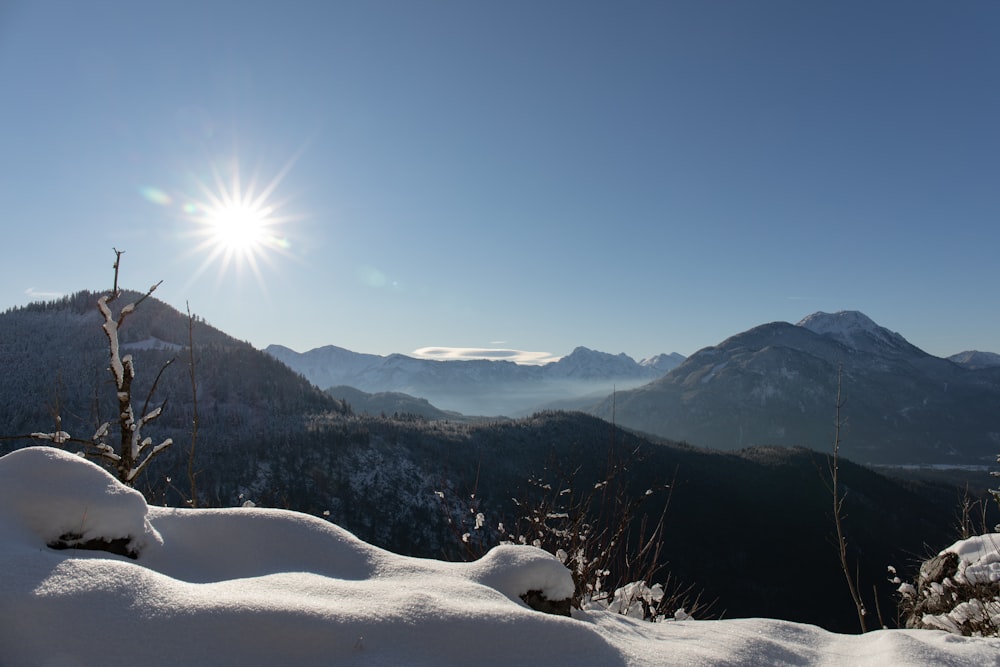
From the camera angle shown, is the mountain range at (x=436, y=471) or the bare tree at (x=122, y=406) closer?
the bare tree at (x=122, y=406)

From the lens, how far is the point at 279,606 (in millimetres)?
2824

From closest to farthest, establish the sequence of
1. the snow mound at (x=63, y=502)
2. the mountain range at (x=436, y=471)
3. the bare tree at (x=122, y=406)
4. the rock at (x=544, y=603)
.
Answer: the snow mound at (x=63, y=502) → the rock at (x=544, y=603) → the bare tree at (x=122, y=406) → the mountain range at (x=436, y=471)

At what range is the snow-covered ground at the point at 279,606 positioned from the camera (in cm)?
249

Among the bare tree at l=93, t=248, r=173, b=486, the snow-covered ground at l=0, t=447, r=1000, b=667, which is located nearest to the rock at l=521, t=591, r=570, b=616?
the snow-covered ground at l=0, t=447, r=1000, b=667

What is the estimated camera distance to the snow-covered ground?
2486 millimetres

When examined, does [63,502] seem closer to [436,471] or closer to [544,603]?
[544,603]

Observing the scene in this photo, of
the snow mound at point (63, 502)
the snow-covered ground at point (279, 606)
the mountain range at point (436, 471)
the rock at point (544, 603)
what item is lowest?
the mountain range at point (436, 471)

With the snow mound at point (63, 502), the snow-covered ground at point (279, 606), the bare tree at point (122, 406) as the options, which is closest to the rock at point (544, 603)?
the snow-covered ground at point (279, 606)

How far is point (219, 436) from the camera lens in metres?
132

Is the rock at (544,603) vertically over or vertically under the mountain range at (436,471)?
over

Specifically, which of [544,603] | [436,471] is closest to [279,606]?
[544,603]

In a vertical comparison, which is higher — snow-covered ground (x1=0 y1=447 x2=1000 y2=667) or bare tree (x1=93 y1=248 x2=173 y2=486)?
bare tree (x1=93 y1=248 x2=173 y2=486)

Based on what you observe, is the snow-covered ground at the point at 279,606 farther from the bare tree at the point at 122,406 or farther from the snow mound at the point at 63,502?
the bare tree at the point at 122,406

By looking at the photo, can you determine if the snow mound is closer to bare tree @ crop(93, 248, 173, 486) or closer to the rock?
bare tree @ crop(93, 248, 173, 486)
